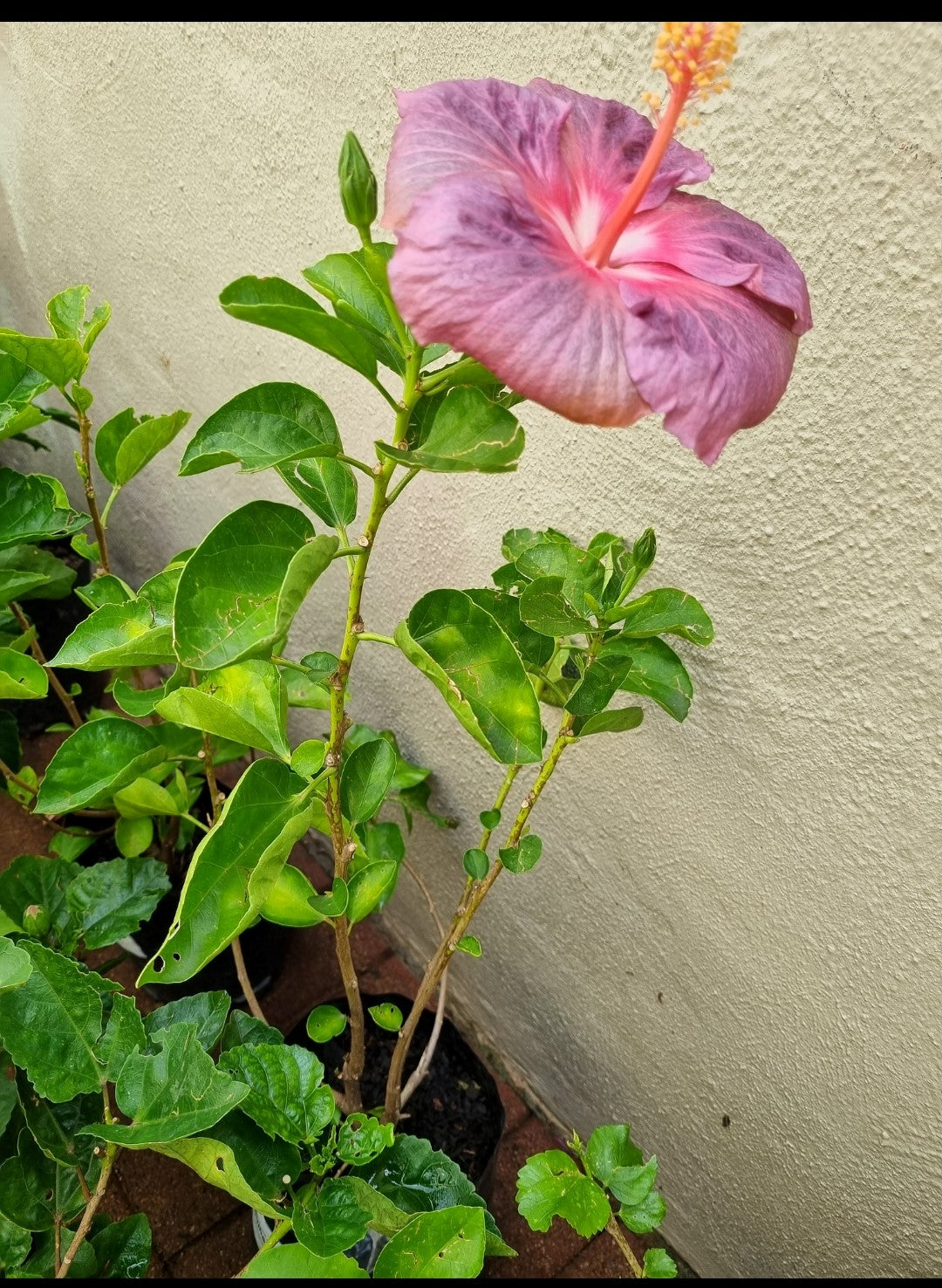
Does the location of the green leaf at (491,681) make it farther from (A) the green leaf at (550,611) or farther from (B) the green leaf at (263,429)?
(B) the green leaf at (263,429)

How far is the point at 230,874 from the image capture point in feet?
2.64

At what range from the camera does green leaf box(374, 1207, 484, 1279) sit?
2.64ft

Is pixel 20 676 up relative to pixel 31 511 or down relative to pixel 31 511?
down

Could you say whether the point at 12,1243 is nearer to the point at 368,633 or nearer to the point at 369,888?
the point at 369,888

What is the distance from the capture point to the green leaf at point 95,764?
1.06 m

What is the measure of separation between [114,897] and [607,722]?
717 millimetres

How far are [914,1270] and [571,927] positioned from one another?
551 millimetres

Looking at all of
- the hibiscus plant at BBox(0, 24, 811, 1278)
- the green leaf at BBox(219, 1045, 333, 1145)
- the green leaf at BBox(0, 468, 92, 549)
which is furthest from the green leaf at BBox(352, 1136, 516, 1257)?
the green leaf at BBox(0, 468, 92, 549)

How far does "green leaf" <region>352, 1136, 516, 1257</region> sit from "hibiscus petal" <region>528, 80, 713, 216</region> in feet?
3.07

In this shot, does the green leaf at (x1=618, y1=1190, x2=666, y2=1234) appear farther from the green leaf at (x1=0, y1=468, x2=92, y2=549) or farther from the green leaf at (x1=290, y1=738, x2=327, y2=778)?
the green leaf at (x1=0, y1=468, x2=92, y2=549)

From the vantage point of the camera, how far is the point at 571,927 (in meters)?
1.36

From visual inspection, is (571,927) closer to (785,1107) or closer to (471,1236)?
(785,1107)

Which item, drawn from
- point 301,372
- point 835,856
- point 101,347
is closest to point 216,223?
point 301,372

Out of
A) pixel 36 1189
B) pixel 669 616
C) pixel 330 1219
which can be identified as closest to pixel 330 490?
pixel 669 616
